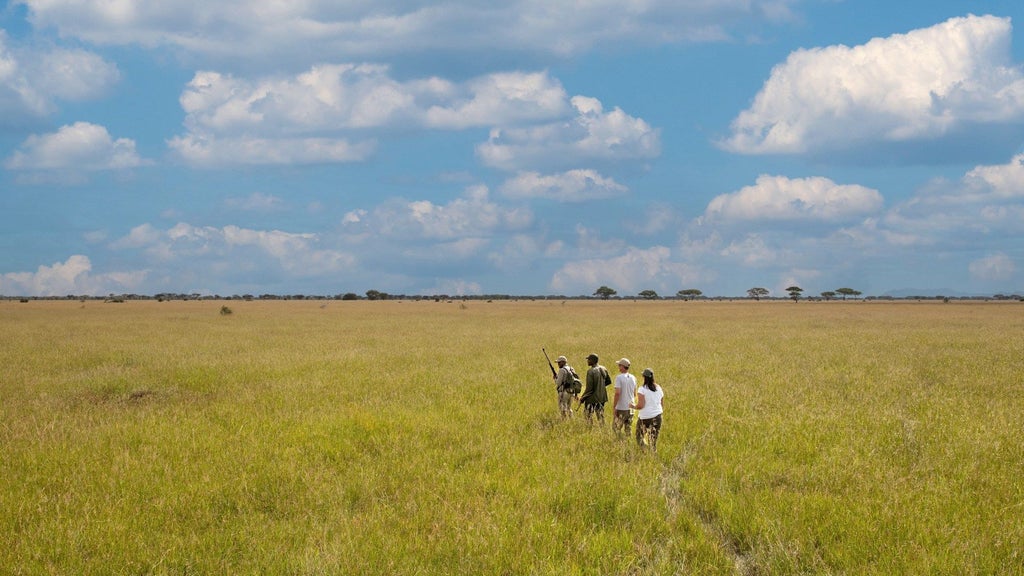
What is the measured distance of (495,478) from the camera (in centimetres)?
895

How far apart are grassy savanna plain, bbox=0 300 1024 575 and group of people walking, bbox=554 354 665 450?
16.7 inches

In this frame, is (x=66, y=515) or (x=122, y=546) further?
(x=66, y=515)

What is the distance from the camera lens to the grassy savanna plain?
6684mm

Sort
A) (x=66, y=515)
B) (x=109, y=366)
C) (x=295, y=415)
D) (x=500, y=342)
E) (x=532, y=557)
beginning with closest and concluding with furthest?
(x=532, y=557), (x=66, y=515), (x=295, y=415), (x=109, y=366), (x=500, y=342)

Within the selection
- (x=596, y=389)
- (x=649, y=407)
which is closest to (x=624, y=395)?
(x=649, y=407)

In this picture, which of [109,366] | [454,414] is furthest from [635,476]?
[109,366]

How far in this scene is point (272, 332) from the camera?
4025cm

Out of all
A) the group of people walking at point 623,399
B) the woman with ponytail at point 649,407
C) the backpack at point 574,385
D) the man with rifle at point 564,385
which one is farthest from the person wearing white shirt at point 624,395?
the man with rifle at point 564,385

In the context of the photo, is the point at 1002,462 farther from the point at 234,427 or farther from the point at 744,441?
the point at 234,427

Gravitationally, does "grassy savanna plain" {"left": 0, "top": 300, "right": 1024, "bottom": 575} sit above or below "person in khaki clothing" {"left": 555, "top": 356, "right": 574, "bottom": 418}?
below

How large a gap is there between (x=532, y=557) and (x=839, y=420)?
9.45 m

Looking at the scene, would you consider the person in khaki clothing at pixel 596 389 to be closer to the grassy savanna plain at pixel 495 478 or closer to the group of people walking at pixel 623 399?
the group of people walking at pixel 623 399

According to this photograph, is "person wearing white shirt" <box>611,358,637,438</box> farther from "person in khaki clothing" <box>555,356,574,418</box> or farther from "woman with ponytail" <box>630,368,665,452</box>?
"person in khaki clothing" <box>555,356,574,418</box>

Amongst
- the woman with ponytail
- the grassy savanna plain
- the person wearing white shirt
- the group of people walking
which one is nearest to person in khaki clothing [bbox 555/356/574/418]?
the group of people walking
